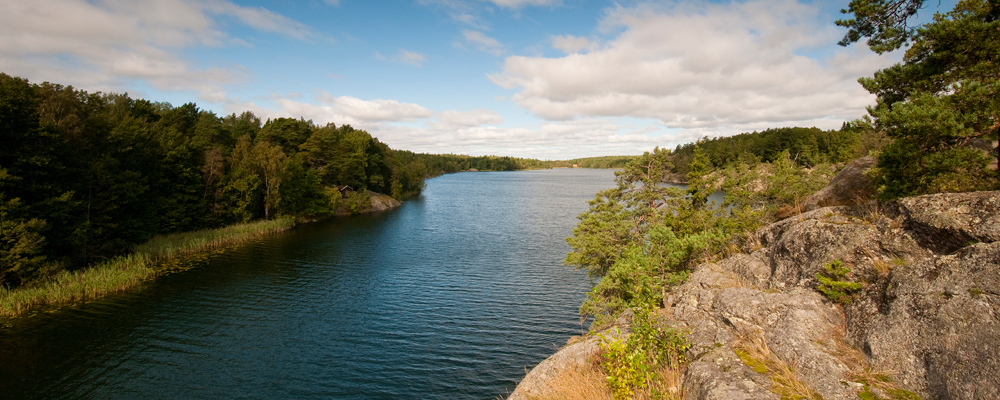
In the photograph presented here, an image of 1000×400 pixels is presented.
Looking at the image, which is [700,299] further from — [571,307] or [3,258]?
[3,258]

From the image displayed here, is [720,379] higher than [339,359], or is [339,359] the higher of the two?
[720,379]

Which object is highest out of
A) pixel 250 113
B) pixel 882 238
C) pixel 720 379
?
pixel 250 113

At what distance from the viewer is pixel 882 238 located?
8.55m

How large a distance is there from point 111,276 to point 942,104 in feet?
130

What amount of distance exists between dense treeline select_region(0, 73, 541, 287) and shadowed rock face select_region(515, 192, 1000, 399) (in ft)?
111

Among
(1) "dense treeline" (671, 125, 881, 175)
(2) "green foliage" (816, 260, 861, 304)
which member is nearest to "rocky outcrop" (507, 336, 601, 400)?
(2) "green foliage" (816, 260, 861, 304)

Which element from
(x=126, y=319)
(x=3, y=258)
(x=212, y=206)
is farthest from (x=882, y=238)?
(x=212, y=206)

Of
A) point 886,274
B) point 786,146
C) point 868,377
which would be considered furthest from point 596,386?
point 786,146

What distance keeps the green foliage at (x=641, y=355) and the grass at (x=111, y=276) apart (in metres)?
31.3

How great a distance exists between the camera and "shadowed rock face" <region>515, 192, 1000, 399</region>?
19.4ft

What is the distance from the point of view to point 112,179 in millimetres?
31625

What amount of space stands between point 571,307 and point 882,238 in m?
18.3

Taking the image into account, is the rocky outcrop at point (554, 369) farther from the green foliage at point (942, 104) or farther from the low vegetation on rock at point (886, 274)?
the green foliage at point (942, 104)

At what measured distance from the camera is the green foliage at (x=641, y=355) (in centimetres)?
704
